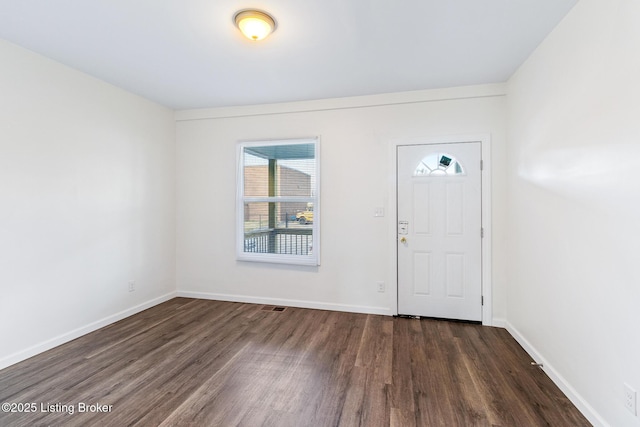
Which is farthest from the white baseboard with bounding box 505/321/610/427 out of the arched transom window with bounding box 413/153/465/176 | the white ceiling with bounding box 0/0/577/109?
the white ceiling with bounding box 0/0/577/109

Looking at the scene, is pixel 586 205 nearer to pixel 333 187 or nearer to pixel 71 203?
pixel 333 187

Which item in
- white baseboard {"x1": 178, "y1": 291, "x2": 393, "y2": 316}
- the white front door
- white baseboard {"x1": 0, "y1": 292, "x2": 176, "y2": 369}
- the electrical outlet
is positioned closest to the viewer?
the electrical outlet

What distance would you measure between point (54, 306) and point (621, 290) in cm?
421

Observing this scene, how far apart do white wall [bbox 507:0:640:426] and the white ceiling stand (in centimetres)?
41

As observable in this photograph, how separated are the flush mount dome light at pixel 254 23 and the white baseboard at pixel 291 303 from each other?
293 cm

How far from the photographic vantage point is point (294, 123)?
12.4 ft

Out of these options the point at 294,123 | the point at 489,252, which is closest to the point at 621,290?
the point at 489,252

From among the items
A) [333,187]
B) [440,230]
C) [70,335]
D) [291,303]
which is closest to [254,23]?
[333,187]

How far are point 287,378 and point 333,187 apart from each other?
2.17 m

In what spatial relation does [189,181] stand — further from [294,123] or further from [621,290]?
[621,290]

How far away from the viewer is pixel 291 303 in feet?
12.6

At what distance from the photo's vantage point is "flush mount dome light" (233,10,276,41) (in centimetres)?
200

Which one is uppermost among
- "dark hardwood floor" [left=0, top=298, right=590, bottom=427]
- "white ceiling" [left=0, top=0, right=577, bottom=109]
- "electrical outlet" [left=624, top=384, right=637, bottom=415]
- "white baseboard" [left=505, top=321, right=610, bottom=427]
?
"white ceiling" [left=0, top=0, right=577, bottom=109]

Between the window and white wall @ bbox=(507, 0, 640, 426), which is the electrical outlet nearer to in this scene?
white wall @ bbox=(507, 0, 640, 426)
